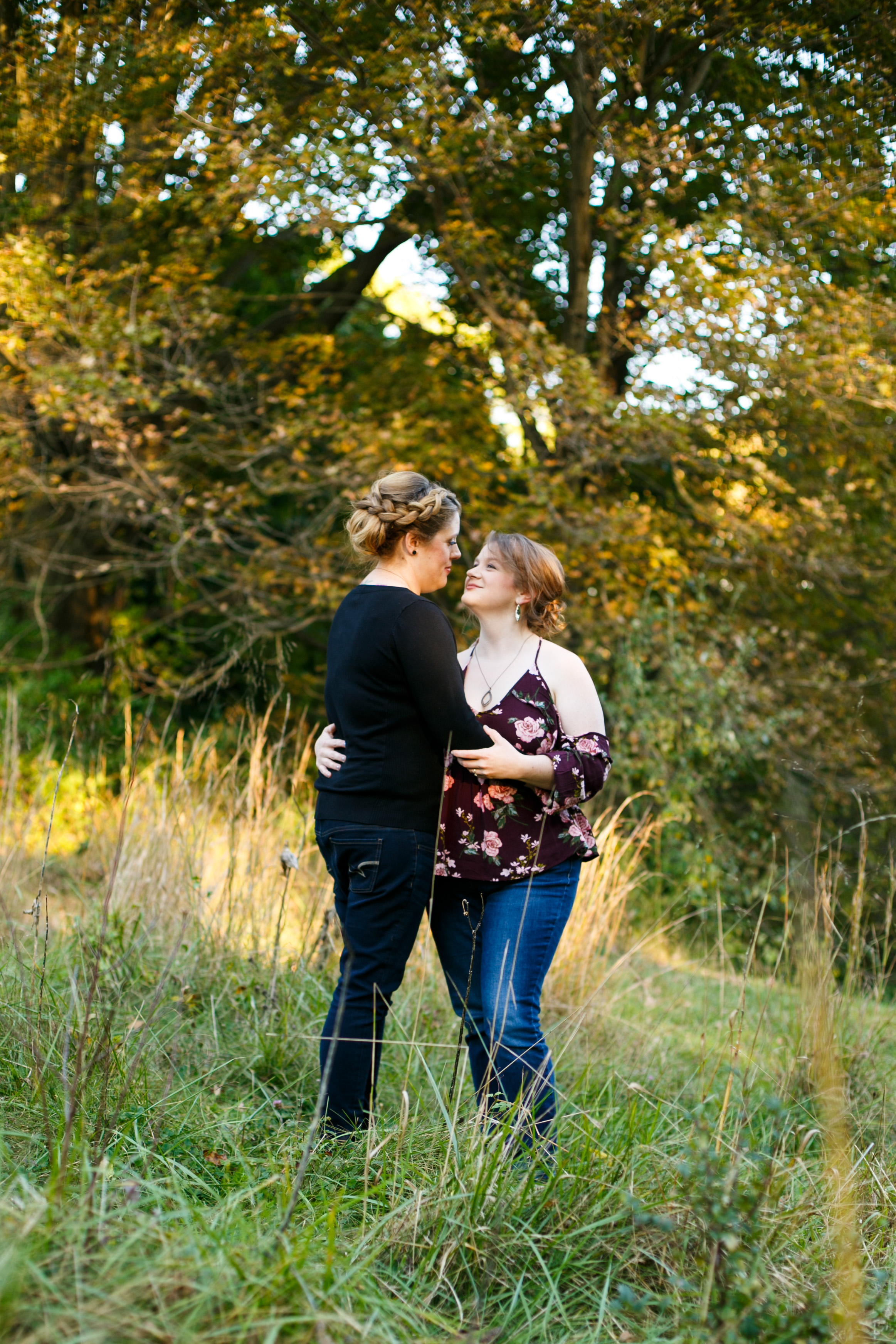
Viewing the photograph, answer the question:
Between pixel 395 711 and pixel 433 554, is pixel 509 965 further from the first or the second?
pixel 433 554

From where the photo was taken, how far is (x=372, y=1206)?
209 cm

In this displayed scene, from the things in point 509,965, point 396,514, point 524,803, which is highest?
point 396,514

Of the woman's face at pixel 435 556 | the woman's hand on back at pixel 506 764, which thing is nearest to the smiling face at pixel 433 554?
the woman's face at pixel 435 556

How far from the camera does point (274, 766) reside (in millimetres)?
4352

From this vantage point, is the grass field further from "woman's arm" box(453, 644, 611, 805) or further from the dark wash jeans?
"woman's arm" box(453, 644, 611, 805)

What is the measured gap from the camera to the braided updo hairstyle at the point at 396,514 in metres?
2.44

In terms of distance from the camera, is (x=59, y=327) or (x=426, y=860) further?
(x=59, y=327)

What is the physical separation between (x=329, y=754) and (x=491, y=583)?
62cm

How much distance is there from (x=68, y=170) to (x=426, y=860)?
21.3 feet

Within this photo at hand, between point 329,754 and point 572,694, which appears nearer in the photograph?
point 329,754

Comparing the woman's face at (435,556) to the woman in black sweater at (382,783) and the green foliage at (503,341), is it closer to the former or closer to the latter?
the woman in black sweater at (382,783)

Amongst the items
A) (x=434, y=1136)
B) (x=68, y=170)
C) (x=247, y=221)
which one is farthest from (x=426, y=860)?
(x=68, y=170)

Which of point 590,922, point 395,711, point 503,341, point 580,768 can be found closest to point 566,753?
point 580,768

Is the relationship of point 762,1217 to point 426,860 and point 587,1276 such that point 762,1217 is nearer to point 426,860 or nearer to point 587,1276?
point 587,1276
